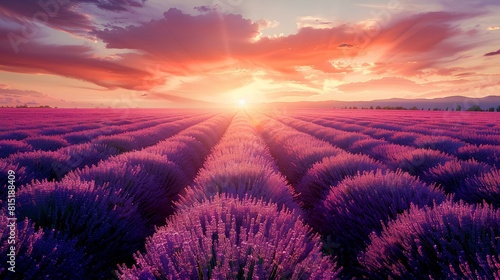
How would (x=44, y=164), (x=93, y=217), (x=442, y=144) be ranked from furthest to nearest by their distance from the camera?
(x=442, y=144), (x=44, y=164), (x=93, y=217)

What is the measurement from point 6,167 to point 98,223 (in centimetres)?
237

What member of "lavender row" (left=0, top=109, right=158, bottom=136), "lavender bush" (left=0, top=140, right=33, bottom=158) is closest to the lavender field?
"lavender bush" (left=0, top=140, right=33, bottom=158)

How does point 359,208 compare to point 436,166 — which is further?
point 436,166

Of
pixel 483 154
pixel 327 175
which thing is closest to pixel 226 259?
pixel 327 175

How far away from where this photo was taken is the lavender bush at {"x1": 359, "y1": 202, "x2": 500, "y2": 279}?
197cm

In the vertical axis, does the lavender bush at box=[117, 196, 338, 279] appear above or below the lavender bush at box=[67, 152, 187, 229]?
above

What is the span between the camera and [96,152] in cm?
715

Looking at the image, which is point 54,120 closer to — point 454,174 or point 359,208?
point 454,174

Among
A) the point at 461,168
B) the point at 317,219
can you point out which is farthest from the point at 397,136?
the point at 317,219

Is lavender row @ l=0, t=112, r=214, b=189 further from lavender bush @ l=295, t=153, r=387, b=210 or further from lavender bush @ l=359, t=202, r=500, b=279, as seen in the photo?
lavender bush @ l=359, t=202, r=500, b=279

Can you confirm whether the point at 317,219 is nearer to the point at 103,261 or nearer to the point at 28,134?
the point at 103,261

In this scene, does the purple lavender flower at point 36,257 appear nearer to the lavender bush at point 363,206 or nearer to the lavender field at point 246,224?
the lavender field at point 246,224

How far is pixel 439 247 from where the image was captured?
86.1 inches

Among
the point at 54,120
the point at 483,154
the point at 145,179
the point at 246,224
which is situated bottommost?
the point at 54,120
